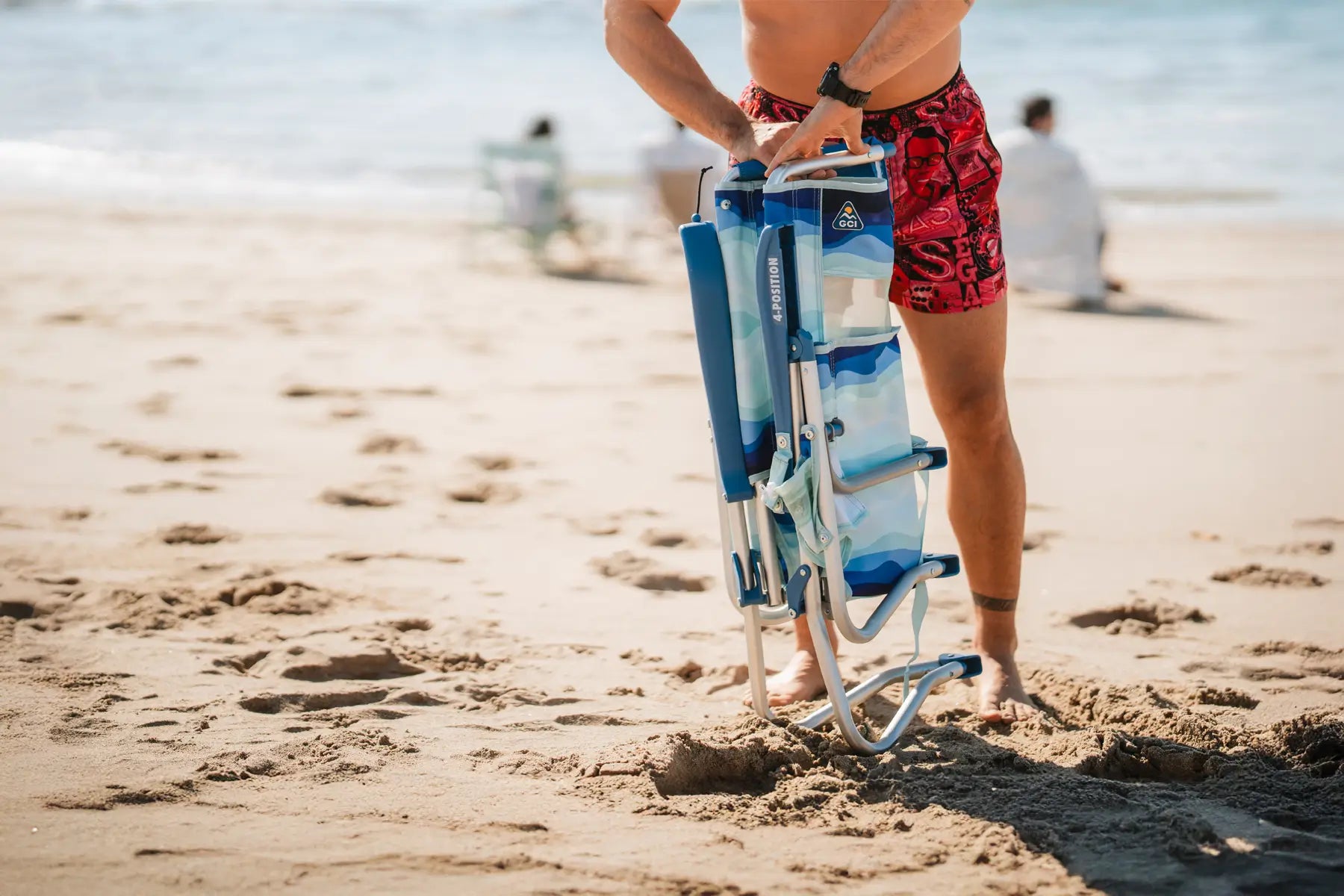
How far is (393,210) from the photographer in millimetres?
13695

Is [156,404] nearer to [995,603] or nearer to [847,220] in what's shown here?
[995,603]

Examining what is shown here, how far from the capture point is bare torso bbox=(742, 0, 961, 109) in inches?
103

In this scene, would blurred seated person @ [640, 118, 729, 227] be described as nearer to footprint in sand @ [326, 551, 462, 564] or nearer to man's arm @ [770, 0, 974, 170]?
footprint in sand @ [326, 551, 462, 564]

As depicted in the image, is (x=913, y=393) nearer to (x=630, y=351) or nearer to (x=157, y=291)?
(x=630, y=351)

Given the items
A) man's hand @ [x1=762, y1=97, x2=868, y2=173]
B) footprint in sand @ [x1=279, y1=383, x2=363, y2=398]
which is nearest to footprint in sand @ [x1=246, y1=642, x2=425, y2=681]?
man's hand @ [x1=762, y1=97, x2=868, y2=173]

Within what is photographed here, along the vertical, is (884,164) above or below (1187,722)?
above

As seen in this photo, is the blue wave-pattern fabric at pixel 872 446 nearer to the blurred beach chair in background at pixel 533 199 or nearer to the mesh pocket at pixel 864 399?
the mesh pocket at pixel 864 399

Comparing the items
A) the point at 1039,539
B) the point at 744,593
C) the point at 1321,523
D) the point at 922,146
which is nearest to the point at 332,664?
the point at 744,593

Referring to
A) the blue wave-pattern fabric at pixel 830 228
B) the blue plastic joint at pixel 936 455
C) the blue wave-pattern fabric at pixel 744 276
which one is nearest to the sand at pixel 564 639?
the blue plastic joint at pixel 936 455

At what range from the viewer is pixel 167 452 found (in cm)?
477

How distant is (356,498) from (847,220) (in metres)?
2.52

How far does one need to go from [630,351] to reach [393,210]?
7553 mm

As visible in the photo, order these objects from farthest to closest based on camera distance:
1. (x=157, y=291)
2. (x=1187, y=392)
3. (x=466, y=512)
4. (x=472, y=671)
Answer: (x=157, y=291)
(x=1187, y=392)
(x=466, y=512)
(x=472, y=671)

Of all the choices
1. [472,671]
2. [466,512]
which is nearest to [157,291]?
[466,512]
